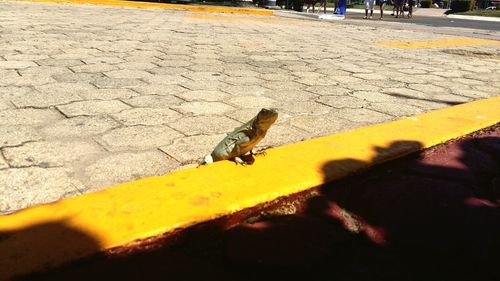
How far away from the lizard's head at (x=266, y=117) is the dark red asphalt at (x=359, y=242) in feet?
1.16

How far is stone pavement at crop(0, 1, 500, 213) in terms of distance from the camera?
1977mm

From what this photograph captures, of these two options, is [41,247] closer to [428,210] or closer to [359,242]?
[359,242]

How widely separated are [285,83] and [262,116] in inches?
84.2

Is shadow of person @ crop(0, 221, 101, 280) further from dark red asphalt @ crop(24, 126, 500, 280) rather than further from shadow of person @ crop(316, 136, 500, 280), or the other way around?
shadow of person @ crop(316, 136, 500, 280)

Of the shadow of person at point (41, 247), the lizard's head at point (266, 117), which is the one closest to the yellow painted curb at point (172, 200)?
the shadow of person at point (41, 247)

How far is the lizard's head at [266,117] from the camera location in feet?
5.71

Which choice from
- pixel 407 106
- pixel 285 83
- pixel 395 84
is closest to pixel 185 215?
pixel 407 106

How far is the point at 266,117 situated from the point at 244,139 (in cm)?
15

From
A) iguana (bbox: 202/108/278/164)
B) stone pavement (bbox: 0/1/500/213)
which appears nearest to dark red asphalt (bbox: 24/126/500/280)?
iguana (bbox: 202/108/278/164)

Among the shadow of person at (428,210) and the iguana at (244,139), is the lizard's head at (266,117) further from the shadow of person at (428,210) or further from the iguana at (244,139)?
the shadow of person at (428,210)

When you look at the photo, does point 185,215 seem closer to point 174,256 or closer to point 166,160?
point 174,256

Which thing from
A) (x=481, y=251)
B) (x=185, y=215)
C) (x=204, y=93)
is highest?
(x=204, y=93)

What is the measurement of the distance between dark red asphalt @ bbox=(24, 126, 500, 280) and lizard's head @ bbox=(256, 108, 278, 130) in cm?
35

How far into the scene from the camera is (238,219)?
60.9 inches
